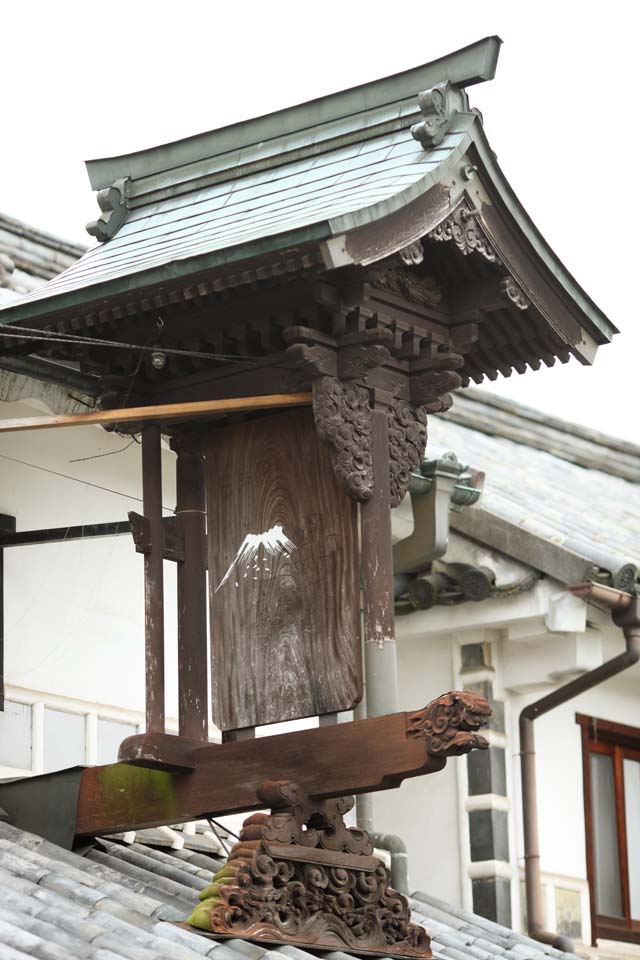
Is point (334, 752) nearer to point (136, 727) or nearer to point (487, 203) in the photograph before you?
point (487, 203)

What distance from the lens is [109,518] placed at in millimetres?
9508

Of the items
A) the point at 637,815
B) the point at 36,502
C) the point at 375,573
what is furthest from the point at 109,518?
the point at 637,815

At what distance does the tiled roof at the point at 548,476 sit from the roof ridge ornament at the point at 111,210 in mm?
2984

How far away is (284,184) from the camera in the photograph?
7586 millimetres

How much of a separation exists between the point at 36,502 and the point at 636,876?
205 inches

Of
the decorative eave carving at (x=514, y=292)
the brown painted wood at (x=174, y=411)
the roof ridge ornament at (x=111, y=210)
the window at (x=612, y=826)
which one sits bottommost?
the window at (x=612, y=826)

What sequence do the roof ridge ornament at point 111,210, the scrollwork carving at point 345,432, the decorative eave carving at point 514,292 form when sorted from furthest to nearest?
the roof ridge ornament at point 111,210 → the decorative eave carving at point 514,292 → the scrollwork carving at point 345,432

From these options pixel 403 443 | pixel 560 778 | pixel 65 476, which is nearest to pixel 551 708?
pixel 560 778

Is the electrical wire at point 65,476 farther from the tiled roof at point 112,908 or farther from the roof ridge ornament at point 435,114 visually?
the roof ridge ornament at point 435,114

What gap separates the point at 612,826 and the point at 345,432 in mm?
5857

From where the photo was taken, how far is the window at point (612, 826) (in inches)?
460

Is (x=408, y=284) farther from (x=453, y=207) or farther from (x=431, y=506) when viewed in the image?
(x=431, y=506)

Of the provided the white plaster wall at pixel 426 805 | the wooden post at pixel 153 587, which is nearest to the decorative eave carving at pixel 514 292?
the wooden post at pixel 153 587

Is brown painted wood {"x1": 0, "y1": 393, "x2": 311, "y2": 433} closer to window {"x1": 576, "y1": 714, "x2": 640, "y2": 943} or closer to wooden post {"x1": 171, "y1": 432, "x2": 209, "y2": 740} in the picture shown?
wooden post {"x1": 171, "y1": 432, "x2": 209, "y2": 740}
